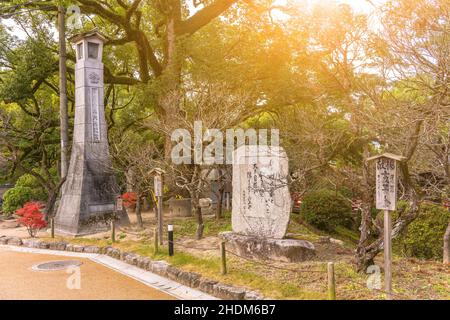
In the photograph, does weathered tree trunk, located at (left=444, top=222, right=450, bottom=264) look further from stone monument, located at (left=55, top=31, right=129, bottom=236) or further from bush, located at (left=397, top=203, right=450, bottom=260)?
stone monument, located at (left=55, top=31, right=129, bottom=236)

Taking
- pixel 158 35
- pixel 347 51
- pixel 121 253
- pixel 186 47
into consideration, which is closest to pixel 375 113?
pixel 347 51

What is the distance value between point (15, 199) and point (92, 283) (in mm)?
14813

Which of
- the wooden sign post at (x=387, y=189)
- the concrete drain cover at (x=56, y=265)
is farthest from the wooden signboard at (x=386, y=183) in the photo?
the concrete drain cover at (x=56, y=265)

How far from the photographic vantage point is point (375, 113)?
898cm

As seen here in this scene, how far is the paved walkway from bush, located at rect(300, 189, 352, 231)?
911 cm

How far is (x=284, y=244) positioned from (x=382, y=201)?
120 inches

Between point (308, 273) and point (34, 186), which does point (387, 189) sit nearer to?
point (308, 273)

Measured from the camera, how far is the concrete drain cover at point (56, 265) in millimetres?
9766

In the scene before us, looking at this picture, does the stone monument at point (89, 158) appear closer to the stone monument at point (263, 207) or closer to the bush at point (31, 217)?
the bush at point (31, 217)

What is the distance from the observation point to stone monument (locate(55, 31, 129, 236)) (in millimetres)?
14086

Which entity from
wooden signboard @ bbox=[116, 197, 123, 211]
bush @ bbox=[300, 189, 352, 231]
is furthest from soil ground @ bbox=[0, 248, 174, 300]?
bush @ bbox=[300, 189, 352, 231]

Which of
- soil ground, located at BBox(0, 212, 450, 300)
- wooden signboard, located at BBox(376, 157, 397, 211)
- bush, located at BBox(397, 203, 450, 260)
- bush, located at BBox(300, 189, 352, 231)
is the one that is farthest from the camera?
bush, located at BBox(300, 189, 352, 231)

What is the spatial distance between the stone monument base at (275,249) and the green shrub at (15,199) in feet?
52.7

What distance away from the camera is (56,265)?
33.3ft
